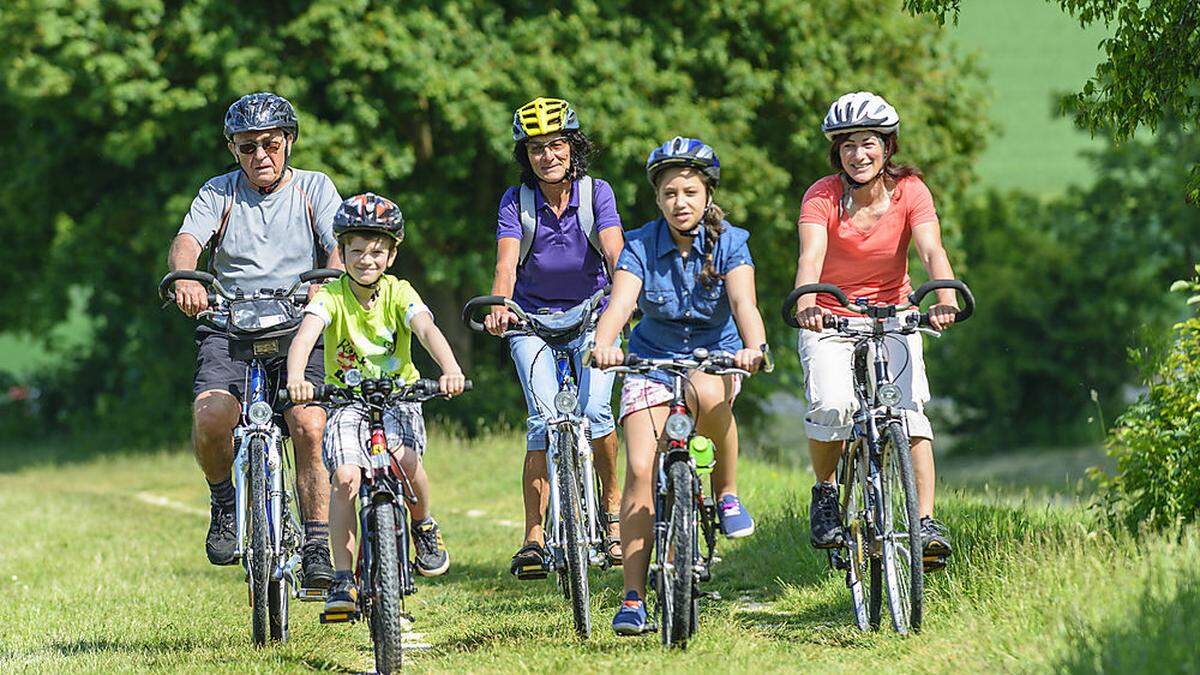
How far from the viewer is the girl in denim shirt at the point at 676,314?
7043mm

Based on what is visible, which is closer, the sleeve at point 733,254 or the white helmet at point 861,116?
the sleeve at point 733,254

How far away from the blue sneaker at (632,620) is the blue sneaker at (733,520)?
47cm

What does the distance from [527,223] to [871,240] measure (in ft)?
5.69

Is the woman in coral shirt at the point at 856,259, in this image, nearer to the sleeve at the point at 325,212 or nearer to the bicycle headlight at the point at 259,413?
the sleeve at the point at 325,212

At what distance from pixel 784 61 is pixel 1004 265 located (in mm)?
25760

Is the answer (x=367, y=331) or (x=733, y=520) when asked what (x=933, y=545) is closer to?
(x=733, y=520)

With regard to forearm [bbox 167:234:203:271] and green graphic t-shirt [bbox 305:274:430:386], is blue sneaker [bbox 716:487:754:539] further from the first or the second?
forearm [bbox 167:234:203:271]

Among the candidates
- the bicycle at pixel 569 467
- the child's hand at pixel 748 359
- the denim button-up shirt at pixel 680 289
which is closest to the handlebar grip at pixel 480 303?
the bicycle at pixel 569 467

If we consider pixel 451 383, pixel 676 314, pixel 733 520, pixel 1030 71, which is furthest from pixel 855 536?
pixel 1030 71

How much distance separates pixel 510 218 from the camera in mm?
8336

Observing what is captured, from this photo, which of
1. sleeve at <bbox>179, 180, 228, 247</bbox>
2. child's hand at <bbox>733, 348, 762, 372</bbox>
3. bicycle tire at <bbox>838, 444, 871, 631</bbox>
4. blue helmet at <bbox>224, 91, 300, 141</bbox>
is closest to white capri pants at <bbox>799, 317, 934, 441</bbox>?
bicycle tire at <bbox>838, 444, 871, 631</bbox>

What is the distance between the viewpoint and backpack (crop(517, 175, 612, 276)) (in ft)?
27.3

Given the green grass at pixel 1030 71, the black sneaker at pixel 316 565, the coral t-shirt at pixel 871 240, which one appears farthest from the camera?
the green grass at pixel 1030 71

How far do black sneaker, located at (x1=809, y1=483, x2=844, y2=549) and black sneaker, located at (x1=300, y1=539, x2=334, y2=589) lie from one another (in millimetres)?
2140
